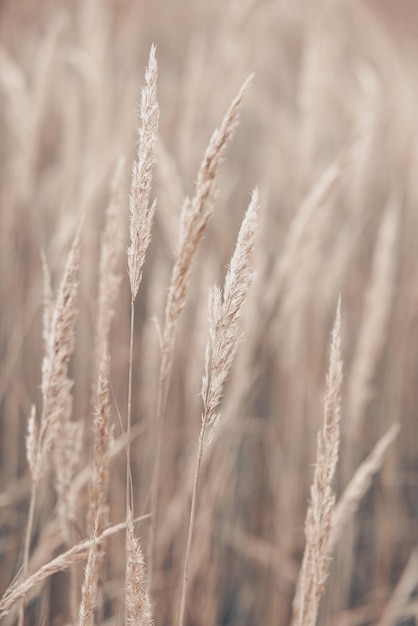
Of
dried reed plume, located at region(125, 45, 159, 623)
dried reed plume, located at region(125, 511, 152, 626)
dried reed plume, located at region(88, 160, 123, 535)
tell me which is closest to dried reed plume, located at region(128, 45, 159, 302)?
dried reed plume, located at region(125, 45, 159, 623)

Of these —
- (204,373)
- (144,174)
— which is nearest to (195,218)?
(144,174)

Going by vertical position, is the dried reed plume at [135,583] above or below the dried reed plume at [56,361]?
below

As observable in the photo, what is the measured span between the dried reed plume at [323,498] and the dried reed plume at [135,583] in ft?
0.58

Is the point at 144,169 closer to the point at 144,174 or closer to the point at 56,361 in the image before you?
the point at 144,174

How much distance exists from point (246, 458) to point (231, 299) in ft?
5.01

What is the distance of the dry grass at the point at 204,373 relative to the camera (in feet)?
2.42

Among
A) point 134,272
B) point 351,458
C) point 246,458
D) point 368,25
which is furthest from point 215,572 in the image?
point 368,25

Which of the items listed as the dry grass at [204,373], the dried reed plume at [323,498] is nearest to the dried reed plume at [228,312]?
the dry grass at [204,373]

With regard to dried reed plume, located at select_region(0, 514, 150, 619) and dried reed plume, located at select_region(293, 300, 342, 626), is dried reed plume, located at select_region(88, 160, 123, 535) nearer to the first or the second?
dried reed plume, located at select_region(0, 514, 150, 619)

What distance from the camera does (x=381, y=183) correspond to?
2.97 metres

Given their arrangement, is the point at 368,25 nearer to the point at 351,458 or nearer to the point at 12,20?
the point at 12,20

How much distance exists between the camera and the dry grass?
2.42ft

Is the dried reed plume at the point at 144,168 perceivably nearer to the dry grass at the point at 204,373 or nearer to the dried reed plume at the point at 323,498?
the dry grass at the point at 204,373

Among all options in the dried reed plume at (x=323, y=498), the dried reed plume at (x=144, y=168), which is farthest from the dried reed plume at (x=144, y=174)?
the dried reed plume at (x=323, y=498)
